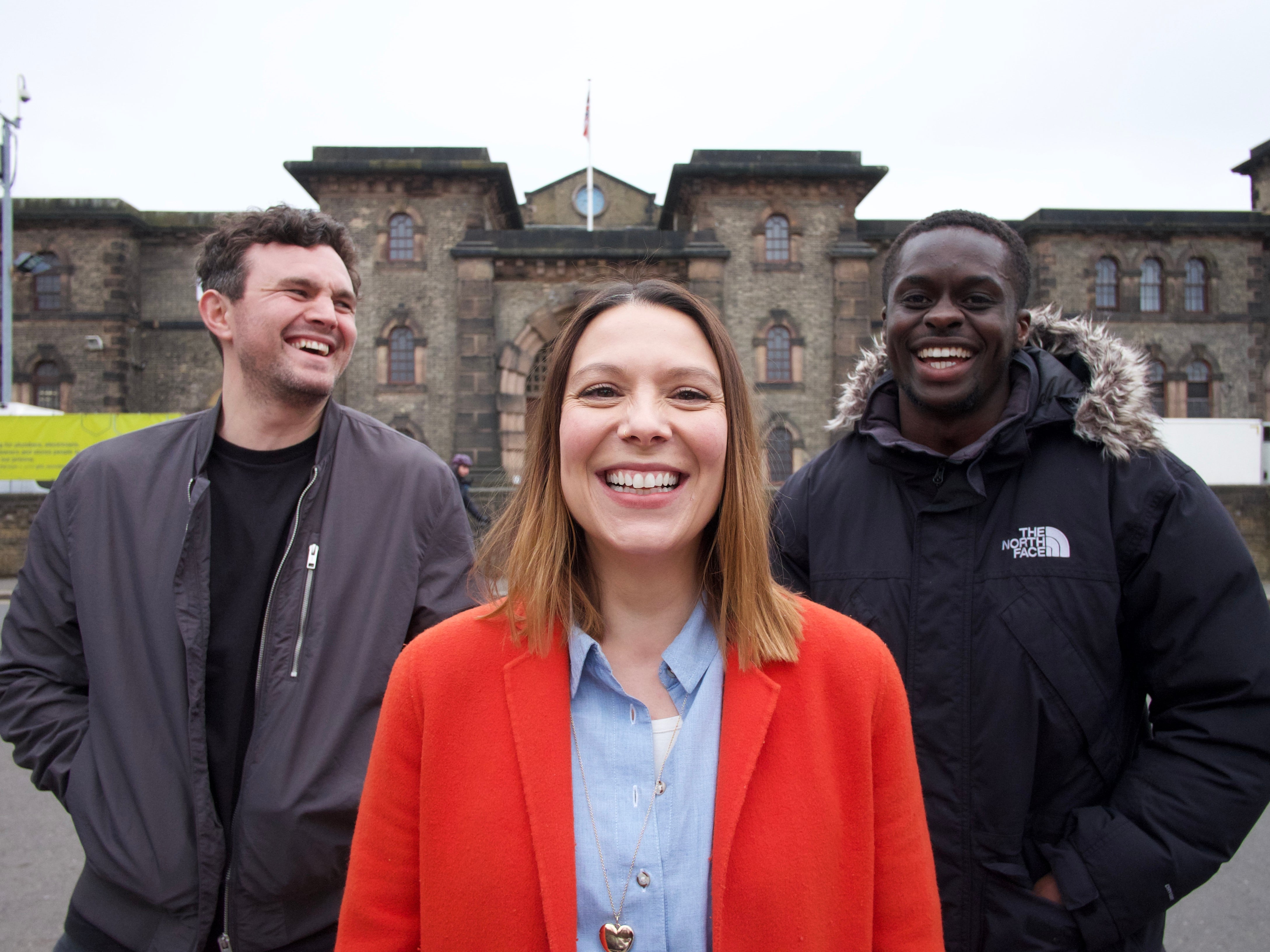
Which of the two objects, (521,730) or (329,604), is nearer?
(521,730)

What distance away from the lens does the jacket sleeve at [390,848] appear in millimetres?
1515

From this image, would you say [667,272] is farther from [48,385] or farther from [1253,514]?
[48,385]

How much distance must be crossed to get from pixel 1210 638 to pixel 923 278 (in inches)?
45.8

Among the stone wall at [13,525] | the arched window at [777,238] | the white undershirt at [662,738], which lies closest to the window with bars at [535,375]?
the arched window at [777,238]

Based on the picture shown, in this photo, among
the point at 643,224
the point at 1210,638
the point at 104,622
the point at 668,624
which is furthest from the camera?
the point at 643,224

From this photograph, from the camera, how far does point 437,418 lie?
2147cm

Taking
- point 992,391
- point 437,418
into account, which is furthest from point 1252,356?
point 992,391

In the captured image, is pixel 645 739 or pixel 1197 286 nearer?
pixel 645 739

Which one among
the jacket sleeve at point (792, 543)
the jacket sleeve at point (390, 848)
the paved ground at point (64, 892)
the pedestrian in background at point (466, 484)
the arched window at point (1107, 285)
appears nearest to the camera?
the jacket sleeve at point (390, 848)

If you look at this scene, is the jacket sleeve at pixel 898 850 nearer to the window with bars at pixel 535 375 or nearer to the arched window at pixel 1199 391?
the window with bars at pixel 535 375

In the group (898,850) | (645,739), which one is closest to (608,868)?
(645,739)

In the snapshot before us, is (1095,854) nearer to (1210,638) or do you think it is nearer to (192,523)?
(1210,638)

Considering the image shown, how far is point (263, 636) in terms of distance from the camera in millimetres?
2256

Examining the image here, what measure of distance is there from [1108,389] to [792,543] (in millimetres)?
943
